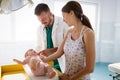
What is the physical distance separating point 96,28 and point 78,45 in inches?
141

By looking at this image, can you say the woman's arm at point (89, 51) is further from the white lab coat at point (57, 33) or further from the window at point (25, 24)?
the window at point (25, 24)

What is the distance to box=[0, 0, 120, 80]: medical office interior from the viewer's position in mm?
3568

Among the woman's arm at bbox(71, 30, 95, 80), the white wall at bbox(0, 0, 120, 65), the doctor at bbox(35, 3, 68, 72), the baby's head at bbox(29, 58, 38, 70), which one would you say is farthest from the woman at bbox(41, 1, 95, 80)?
the white wall at bbox(0, 0, 120, 65)

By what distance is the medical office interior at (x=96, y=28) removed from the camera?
11.7ft

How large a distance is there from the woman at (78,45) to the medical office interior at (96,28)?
1.97 meters

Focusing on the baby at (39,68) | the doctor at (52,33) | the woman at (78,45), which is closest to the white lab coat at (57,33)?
the doctor at (52,33)

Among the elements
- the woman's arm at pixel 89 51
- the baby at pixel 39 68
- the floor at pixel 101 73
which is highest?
the woman's arm at pixel 89 51

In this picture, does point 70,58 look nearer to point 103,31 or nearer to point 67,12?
point 67,12

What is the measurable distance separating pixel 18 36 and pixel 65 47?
2672mm

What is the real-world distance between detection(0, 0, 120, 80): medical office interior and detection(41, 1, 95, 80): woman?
197 centimetres

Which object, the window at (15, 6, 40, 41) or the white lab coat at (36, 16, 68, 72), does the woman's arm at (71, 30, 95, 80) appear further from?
the window at (15, 6, 40, 41)

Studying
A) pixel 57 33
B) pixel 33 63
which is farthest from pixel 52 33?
pixel 33 63

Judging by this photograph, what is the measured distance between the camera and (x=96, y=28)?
458 centimetres

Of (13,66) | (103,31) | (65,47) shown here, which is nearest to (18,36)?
(13,66)
